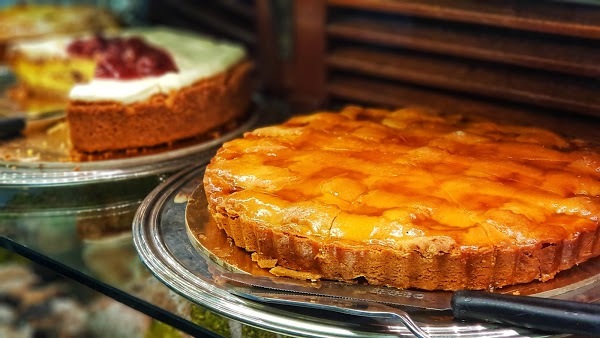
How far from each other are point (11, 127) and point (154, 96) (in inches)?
25.3

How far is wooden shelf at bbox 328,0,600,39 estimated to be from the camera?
2.20 meters

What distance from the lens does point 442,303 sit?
5.21ft

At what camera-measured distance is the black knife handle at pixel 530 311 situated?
142 centimetres

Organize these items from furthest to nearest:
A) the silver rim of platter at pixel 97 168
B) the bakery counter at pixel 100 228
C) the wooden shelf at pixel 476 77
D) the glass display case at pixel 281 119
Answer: the silver rim of platter at pixel 97 168
the wooden shelf at pixel 476 77
the bakery counter at pixel 100 228
the glass display case at pixel 281 119

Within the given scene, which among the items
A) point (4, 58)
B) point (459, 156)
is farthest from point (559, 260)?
point (4, 58)

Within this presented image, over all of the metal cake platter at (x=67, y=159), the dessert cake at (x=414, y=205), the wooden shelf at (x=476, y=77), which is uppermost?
the wooden shelf at (x=476, y=77)

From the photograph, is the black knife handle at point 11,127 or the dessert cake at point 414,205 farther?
the black knife handle at point 11,127

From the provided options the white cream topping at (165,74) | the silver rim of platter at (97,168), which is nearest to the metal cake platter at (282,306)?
the silver rim of platter at (97,168)

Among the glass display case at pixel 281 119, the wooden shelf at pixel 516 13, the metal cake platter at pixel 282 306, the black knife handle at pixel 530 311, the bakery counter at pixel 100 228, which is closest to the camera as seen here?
the black knife handle at pixel 530 311

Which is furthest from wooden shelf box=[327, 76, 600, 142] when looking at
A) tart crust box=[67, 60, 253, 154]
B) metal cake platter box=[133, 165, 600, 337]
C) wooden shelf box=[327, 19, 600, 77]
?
metal cake platter box=[133, 165, 600, 337]

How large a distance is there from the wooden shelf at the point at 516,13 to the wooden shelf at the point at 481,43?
10cm

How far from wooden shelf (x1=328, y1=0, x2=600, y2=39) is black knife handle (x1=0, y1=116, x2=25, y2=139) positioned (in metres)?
1.65

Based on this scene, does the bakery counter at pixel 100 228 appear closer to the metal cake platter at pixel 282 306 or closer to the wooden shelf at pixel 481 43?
the metal cake platter at pixel 282 306

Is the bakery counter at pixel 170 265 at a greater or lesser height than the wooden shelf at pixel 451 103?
lesser
